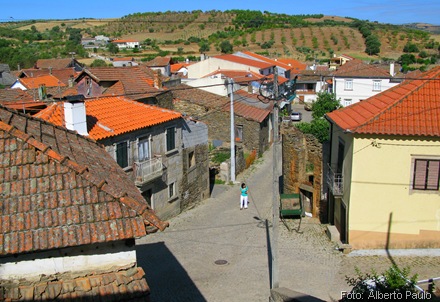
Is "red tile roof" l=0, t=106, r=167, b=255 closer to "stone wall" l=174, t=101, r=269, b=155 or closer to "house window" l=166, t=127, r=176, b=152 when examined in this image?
"house window" l=166, t=127, r=176, b=152

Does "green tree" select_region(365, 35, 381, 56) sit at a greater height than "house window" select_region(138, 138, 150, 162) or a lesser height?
greater

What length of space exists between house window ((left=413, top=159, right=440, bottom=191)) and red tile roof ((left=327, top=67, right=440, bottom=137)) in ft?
3.54

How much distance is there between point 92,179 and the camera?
8.53 metres

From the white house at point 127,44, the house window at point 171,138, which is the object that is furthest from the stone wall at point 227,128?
the white house at point 127,44

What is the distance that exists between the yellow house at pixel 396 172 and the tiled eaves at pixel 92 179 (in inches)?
411

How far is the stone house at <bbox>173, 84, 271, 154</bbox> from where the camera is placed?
35750mm

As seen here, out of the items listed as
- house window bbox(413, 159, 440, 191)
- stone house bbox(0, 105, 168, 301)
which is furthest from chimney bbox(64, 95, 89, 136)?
house window bbox(413, 159, 440, 191)

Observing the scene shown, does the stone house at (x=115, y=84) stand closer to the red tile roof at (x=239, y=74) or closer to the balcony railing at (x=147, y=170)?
the balcony railing at (x=147, y=170)

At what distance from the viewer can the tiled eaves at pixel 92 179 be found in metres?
8.23

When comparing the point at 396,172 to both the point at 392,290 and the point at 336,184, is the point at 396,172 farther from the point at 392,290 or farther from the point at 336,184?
the point at 392,290

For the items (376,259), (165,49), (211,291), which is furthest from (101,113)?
(165,49)

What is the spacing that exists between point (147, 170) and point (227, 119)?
15.6 metres

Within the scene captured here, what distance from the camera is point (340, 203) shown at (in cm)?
1923

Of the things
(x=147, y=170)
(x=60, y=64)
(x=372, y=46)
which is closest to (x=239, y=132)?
(x=147, y=170)
